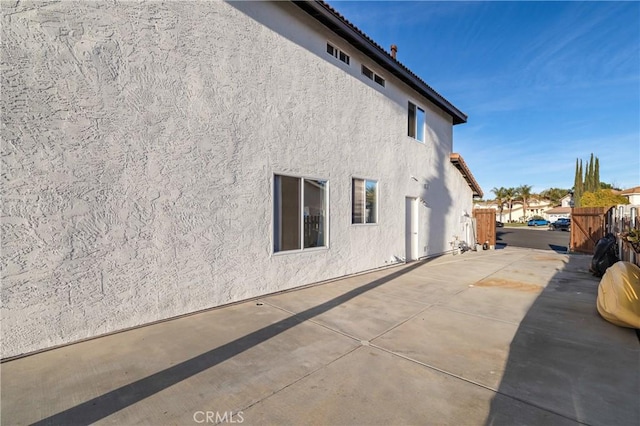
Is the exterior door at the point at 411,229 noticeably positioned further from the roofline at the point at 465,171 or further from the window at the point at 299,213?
the window at the point at 299,213

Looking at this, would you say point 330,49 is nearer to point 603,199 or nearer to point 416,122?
point 416,122

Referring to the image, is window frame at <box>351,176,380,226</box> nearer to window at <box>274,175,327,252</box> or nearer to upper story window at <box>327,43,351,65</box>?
window at <box>274,175,327,252</box>

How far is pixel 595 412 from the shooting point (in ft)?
9.05

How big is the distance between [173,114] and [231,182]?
4.84 ft

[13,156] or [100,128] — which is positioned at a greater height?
[100,128]

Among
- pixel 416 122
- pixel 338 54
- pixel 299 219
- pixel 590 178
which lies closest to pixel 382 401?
pixel 299 219

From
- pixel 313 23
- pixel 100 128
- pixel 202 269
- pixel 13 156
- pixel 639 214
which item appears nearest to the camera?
pixel 13 156

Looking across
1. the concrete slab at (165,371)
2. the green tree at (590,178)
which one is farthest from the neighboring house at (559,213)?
the concrete slab at (165,371)

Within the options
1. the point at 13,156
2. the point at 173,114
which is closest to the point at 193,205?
the point at 173,114

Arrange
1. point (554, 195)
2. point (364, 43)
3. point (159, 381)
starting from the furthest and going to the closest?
point (554, 195) < point (364, 43) < point (159, 381)

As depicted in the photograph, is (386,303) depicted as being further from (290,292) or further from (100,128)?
(100,128)

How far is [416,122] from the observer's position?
11570 mm

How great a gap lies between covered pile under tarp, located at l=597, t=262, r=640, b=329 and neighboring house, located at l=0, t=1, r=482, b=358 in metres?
5.18

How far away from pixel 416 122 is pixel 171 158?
940cm
